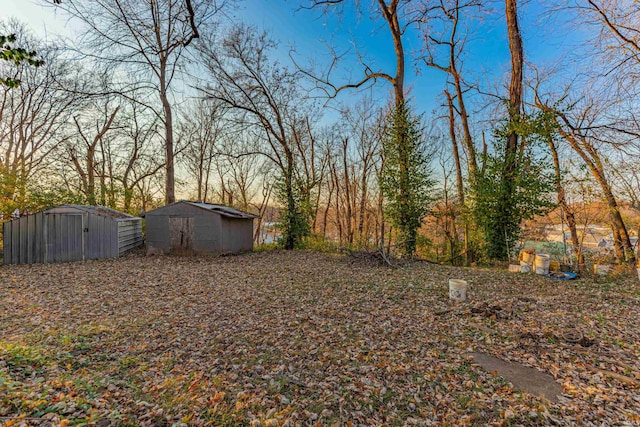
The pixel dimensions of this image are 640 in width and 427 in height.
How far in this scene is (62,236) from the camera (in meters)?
8.84

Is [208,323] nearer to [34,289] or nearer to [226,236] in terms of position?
[34,289]

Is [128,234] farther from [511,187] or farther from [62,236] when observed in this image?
[511,187]

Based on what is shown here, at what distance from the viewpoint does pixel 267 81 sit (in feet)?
39.2

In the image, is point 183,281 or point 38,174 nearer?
point 183,281

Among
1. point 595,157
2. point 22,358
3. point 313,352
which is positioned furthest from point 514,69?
point 22,358

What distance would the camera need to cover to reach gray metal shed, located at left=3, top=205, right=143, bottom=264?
851 cm

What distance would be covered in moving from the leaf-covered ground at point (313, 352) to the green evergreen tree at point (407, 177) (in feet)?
12.6

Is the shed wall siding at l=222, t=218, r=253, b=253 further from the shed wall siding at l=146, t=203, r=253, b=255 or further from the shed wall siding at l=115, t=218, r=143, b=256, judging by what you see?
the shed wall siding at l=115, t=218, r=143, b=256

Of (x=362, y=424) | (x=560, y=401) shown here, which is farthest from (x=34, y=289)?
(x=560, y=401)

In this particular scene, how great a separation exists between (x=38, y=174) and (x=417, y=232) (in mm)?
17244

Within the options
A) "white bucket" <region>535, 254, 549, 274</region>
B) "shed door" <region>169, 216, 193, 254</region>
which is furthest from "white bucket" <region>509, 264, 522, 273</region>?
"shed door" <region>169, 216, 193, 254</region>

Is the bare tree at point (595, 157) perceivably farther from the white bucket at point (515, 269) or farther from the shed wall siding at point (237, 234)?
the shed wall siding at point (237, 234)

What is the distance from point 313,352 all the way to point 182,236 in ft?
28.4

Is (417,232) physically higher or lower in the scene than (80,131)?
lower
